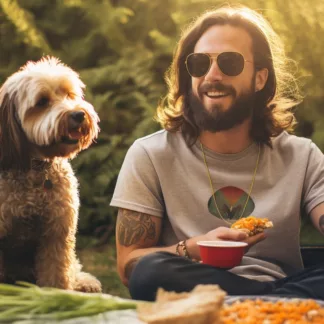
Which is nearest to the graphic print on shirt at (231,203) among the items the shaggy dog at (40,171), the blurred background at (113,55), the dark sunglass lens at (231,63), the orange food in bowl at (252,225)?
the orange food in bowl at (252,225)

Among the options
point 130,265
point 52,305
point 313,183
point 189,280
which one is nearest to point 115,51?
point 313,183

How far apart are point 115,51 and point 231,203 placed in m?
3.42

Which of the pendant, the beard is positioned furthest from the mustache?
the pendant

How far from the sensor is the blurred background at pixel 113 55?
616cm

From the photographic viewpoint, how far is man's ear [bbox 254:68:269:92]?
14.4 feet

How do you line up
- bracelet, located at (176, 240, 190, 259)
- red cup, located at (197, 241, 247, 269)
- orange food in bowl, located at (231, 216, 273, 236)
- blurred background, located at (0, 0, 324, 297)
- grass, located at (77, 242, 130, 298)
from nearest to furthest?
red cup, located at (197, 241, 247, 269) → orange food in bowl, located at (231, 216, 273, 236) → bracelet, located at (176, 240, 190, 259) → grass, located at (77, 242, 130, 298) → blurred background, located at (0, 0, 324, 297)

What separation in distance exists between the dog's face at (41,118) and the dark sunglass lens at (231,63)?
2.52 ft

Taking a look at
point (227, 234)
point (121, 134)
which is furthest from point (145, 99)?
point (227, 234)

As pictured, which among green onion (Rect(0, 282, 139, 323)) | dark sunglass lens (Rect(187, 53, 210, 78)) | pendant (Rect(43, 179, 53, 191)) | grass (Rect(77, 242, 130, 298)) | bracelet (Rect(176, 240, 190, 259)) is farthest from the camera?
grass (Rect(77, 242, 130, 298))

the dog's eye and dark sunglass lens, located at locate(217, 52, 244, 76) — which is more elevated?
dark sunglass lens, located at locate(217, 52, 244, 76)

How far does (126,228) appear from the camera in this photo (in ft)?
13.4

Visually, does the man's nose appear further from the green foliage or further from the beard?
the green foliage

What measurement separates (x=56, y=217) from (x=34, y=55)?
3.31m

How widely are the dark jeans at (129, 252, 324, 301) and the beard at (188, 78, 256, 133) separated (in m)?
0.91
